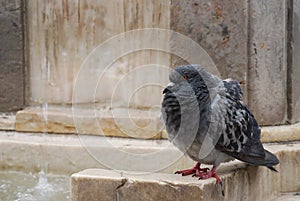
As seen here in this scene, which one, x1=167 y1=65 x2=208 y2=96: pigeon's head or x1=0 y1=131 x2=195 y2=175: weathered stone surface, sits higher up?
x1=167 y1=65 x2=208 y2=96: pigeon's head

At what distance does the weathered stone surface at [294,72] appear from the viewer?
459 cm

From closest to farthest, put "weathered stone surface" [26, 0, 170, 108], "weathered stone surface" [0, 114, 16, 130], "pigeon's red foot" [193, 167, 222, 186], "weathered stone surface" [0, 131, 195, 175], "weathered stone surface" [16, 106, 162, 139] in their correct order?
"pigeon's red foot" [193, 167, 222, 186], "weathered stone surface" [0, 131, 195, 175], "weathered stone surface" [16, 106, 162, 139], "weathered stone surface" [26, 0, 170, 108], "weathered stone surface" [0, 114, 16, 130]

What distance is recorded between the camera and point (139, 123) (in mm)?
4426

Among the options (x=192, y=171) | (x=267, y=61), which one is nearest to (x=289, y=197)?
(x=267, y=61)

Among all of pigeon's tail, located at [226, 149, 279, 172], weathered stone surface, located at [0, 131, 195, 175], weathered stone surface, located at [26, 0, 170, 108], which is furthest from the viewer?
weathered stone surface, located at [26, 0, 170, 108]

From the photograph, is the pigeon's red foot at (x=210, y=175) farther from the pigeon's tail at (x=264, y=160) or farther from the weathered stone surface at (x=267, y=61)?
the weathered stone surface at (x=267, y=61)

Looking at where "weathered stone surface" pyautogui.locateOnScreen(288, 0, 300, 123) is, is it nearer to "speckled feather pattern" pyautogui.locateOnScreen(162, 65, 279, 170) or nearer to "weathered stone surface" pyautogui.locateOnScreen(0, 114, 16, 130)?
"speckled feather pattern" pyautogui.locateOnScreen(162, 65, 279, 170)

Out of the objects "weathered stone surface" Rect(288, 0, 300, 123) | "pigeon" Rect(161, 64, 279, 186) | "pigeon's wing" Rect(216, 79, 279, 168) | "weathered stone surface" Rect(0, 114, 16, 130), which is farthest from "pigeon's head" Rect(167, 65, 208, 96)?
"weathered stone surface" Rect(0, 114, 16, 130)

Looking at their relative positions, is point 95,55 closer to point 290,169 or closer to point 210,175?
point 290,169

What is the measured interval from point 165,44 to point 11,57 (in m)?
1.40

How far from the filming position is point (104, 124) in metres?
4.57

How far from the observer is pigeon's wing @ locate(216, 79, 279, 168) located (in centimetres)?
Result: 317

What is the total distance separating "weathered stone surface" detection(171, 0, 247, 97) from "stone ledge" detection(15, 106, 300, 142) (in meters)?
0.54

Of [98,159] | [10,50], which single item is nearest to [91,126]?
[98,159]
